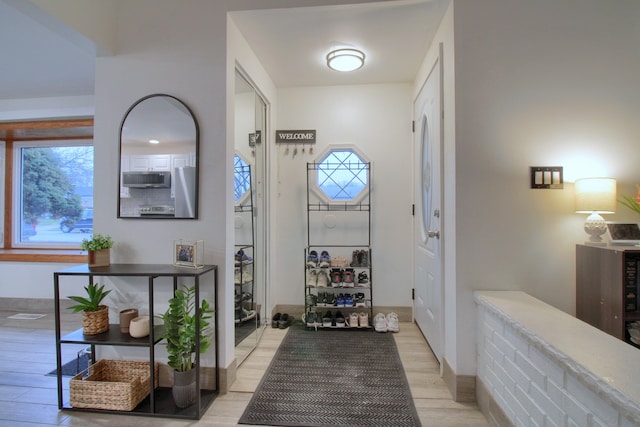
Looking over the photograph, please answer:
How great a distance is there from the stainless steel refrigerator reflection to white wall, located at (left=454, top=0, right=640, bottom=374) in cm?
166

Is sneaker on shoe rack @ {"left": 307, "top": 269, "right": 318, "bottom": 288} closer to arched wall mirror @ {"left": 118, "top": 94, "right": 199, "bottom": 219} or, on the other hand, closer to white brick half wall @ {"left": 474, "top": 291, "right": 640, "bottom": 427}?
arched wall mirror @ {"left": 118, "top": 94, "right": 199, "bottom": 219}

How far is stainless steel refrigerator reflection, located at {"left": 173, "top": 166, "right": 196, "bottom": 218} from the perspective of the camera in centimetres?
196

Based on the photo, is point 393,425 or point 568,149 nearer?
point 393,425

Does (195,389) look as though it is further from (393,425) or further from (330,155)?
(330,155)

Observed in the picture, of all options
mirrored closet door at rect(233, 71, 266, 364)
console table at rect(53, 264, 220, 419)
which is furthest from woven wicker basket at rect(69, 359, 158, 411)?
mirrored closet door at rect(233, 71, 266, 364)

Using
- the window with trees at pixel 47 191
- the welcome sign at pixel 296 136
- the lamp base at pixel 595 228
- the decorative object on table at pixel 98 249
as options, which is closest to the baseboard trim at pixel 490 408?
the lamp base at pixel 595 228

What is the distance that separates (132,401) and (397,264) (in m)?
2.44

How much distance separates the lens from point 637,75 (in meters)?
1.78

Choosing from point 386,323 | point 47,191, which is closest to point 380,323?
point 386,323

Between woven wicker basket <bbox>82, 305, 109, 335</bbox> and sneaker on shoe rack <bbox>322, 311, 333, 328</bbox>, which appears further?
sneaker on shoe rack <bbox>322, 311, 333, 328</bbox>

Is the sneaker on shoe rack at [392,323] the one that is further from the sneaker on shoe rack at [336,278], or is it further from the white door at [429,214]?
the sneaker on shoe rack at [336,278]

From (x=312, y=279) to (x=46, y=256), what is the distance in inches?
128

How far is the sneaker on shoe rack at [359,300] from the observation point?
3.00m

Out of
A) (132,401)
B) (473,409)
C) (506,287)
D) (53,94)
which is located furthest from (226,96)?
(53,94)
